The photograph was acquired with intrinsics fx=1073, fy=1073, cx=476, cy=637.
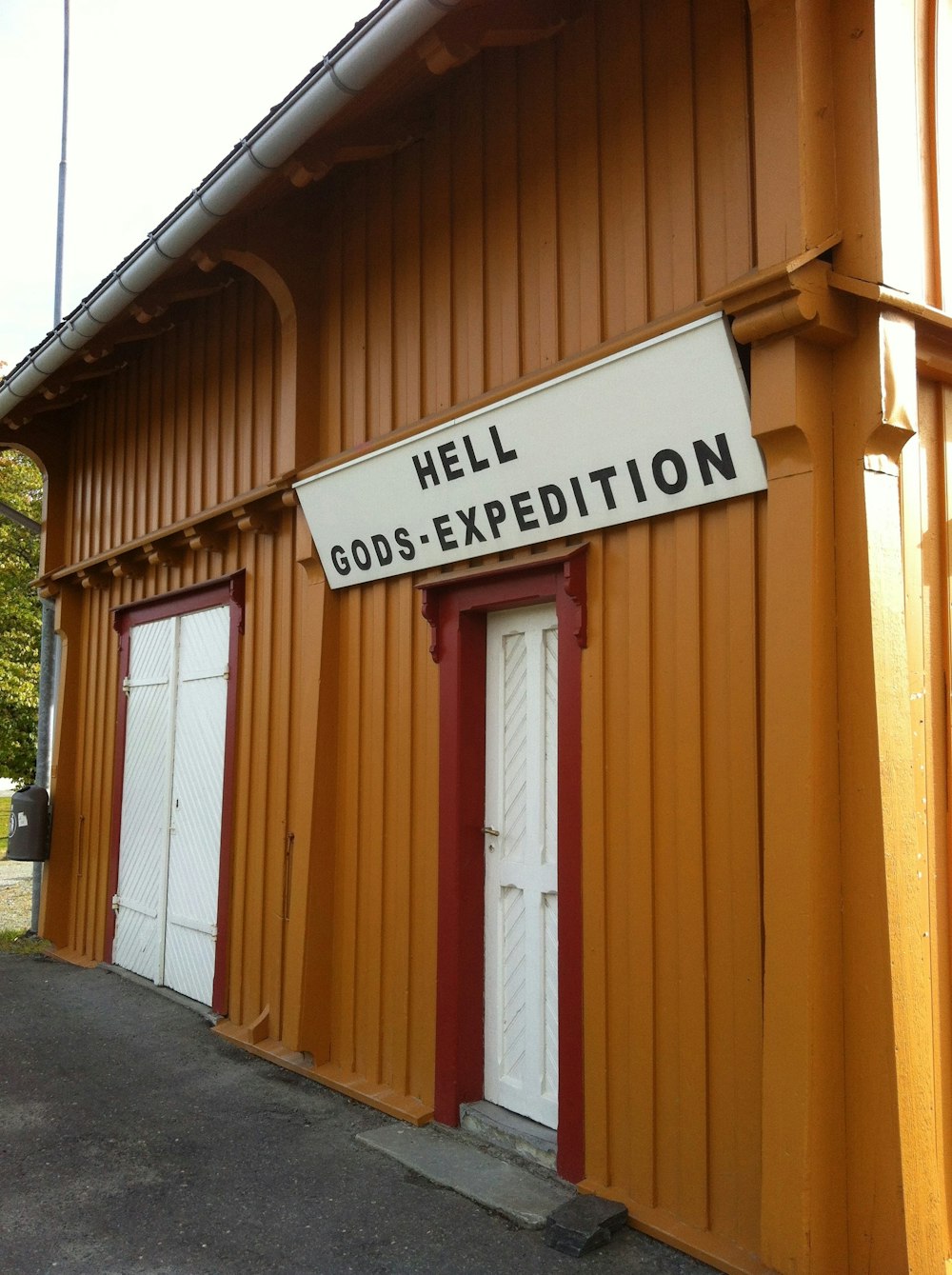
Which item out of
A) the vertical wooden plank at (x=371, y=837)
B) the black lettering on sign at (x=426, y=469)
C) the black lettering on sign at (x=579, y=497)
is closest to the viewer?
the black lettering on sign at (x=579, y=497)

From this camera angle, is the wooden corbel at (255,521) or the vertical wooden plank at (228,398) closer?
the wooden corbel at (255,521)

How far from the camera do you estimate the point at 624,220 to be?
4410mm

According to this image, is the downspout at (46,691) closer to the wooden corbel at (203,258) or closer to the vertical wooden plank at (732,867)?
the wooden corbel at (203,258)

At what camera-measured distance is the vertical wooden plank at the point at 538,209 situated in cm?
476

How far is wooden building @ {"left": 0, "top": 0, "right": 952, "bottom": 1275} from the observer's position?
11.5 feet

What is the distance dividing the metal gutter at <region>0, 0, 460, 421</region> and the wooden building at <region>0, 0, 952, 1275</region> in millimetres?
23

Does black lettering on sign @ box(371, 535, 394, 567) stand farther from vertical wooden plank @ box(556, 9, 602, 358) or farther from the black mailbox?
the black mailbox

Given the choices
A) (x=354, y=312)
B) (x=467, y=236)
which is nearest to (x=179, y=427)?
(x=354, y=312)

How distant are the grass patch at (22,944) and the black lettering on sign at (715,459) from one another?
737 cm

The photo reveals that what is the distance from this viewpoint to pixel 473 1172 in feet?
14.5

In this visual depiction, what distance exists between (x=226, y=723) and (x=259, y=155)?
3517mm

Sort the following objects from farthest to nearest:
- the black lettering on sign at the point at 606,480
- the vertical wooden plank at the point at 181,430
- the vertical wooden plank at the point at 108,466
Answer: the vertical wooden plank at the point at 108,466, the vertical wooden plank at the point at 181,430, the black lettering on sign at the point at 606,480

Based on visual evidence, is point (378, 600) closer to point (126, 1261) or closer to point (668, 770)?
point (668, 770)

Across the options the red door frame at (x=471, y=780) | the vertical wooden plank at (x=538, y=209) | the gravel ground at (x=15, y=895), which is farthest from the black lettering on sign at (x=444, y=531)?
the gravel ground at (x=15, y=895)
